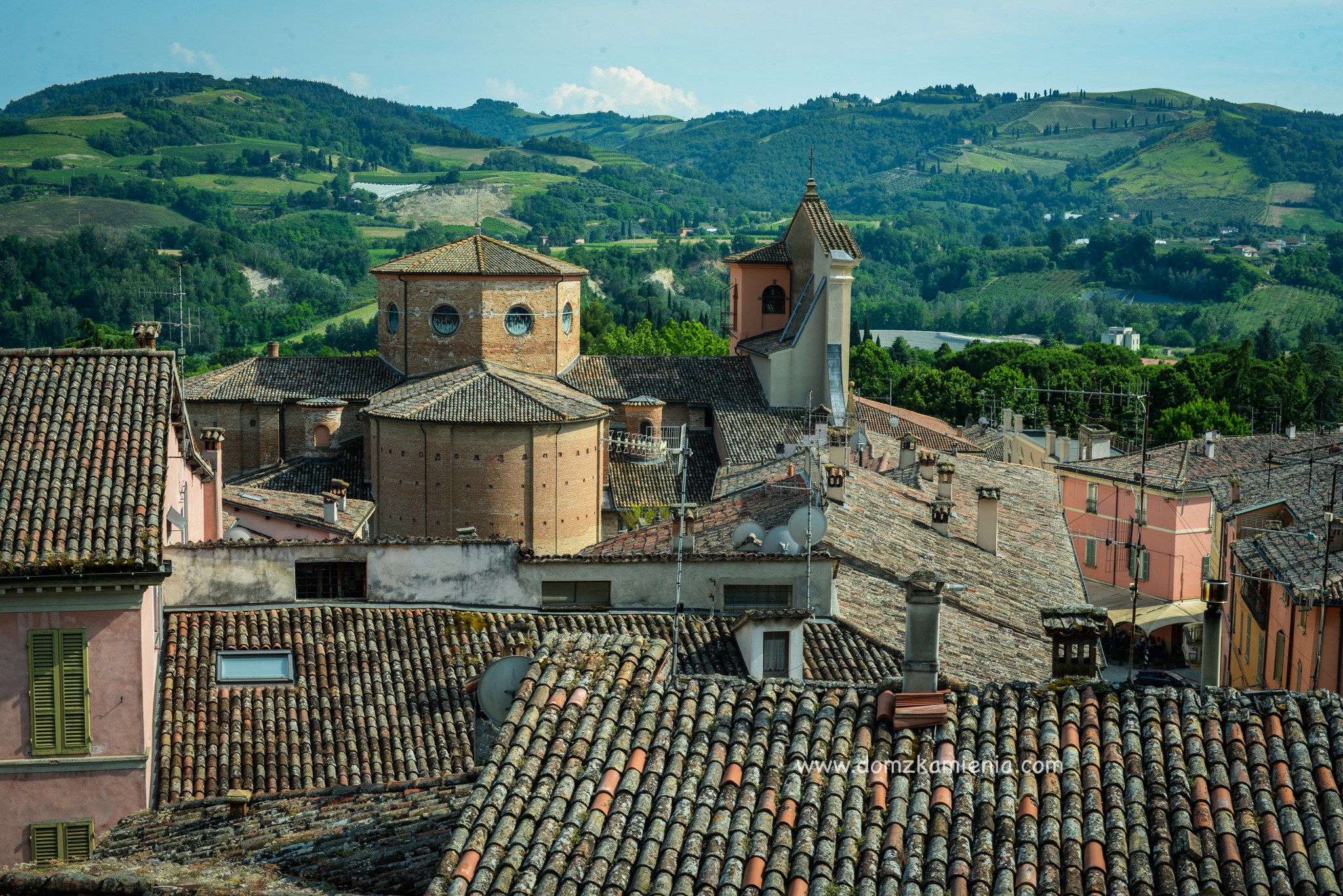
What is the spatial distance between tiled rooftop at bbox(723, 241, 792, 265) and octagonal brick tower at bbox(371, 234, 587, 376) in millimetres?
6910

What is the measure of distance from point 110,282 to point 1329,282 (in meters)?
115

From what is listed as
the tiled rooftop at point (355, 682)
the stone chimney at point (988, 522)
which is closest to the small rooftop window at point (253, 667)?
the tiled rooftop at point (355, 682)

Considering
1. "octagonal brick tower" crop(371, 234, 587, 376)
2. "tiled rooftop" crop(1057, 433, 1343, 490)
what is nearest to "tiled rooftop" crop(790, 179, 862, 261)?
"octagonal brick tower" crop(371, 234, 587, 376)

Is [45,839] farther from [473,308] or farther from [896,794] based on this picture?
[473,308]

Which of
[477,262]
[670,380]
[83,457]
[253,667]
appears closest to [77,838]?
[253,667]

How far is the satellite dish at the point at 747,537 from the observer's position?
813 inches

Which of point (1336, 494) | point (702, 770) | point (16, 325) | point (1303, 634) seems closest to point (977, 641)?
point (1303, 634)

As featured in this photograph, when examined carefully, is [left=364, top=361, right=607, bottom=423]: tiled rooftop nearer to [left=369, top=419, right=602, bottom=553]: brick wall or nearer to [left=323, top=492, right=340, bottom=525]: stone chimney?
[left=369, top=419, right=602, bottom=553]: brick wall

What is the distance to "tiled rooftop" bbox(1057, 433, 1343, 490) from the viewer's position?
36.3 meters

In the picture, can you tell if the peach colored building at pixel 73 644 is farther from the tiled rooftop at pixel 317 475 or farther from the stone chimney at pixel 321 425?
the stone chimney at pixel 321 425

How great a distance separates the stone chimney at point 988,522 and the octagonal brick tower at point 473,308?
60.0 ft

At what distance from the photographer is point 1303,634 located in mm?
19578

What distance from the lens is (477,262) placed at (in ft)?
133

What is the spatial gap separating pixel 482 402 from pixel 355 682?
20.4m
